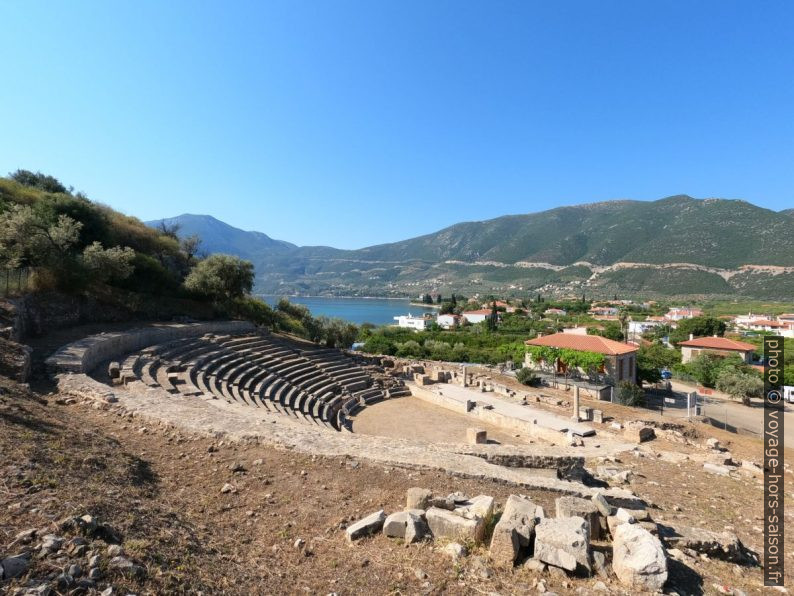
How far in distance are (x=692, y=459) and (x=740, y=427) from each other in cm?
1398

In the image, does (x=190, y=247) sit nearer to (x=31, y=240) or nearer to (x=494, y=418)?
(x=31, y=240)

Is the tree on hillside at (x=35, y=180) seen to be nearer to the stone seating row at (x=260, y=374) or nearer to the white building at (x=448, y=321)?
the stone seating row at (x=260, y=374)

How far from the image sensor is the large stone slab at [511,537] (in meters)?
4.79

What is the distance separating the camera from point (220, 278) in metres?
27.8

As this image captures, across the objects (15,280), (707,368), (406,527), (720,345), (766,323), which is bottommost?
(707,368)

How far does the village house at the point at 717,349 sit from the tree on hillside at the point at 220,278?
148 ft

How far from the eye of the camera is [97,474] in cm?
572

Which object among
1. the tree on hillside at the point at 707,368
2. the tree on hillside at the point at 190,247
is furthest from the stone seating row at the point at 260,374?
the tree on hillside at the point at 707,368

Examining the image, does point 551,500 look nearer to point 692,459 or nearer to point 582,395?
point 692,459

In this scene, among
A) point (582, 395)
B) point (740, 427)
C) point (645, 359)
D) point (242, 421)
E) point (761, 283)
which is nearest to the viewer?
point (242, 421)

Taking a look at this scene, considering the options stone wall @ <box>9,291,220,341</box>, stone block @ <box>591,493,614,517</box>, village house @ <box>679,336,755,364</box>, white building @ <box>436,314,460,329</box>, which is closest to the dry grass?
stone block @ <box>591,493,614,517</box>

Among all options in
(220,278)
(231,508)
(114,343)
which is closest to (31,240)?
(114,343)

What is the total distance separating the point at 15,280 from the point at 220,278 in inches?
438

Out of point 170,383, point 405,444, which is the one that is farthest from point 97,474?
point 170,383
